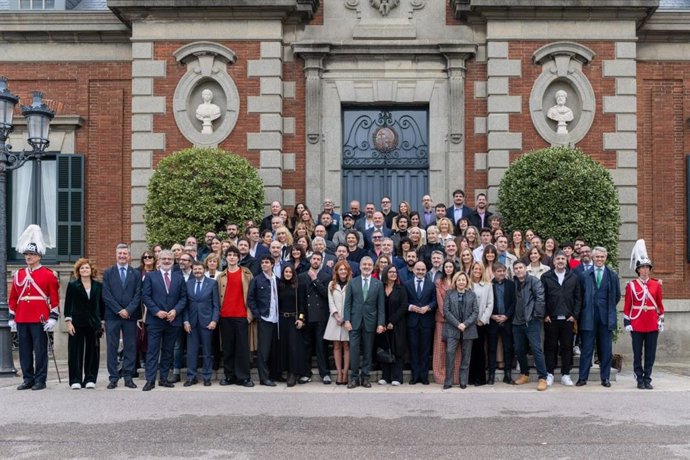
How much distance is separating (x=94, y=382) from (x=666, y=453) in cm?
770

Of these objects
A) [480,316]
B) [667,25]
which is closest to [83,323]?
[480,316]

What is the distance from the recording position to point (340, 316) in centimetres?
1305

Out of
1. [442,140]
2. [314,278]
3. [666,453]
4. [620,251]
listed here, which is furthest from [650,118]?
[666,453]

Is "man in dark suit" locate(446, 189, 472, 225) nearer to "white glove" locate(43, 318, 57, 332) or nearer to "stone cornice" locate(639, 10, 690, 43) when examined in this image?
"stone cornice" locate(639, 10, 690, 43)

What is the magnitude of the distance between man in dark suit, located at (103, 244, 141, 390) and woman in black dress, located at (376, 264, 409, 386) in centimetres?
344

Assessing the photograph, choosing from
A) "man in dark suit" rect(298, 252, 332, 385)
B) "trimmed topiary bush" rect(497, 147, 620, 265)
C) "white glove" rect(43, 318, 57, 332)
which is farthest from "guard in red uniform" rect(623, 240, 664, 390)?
"white glove" rect(43, 318, 57, 332)

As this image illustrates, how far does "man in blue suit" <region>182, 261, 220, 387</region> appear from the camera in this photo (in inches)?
512

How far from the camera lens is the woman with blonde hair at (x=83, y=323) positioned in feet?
41.5

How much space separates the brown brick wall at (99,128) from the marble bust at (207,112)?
5.82ft

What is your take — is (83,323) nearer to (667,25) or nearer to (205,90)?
(205,90)

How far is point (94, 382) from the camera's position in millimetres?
12766

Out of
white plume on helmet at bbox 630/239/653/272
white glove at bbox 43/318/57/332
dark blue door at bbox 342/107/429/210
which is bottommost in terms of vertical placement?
white glove at bbox 43/318/57/332

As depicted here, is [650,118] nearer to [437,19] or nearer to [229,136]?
[437,19]

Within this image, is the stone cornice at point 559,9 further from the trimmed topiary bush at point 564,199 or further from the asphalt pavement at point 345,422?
the asphalt pavement at point 345,422
